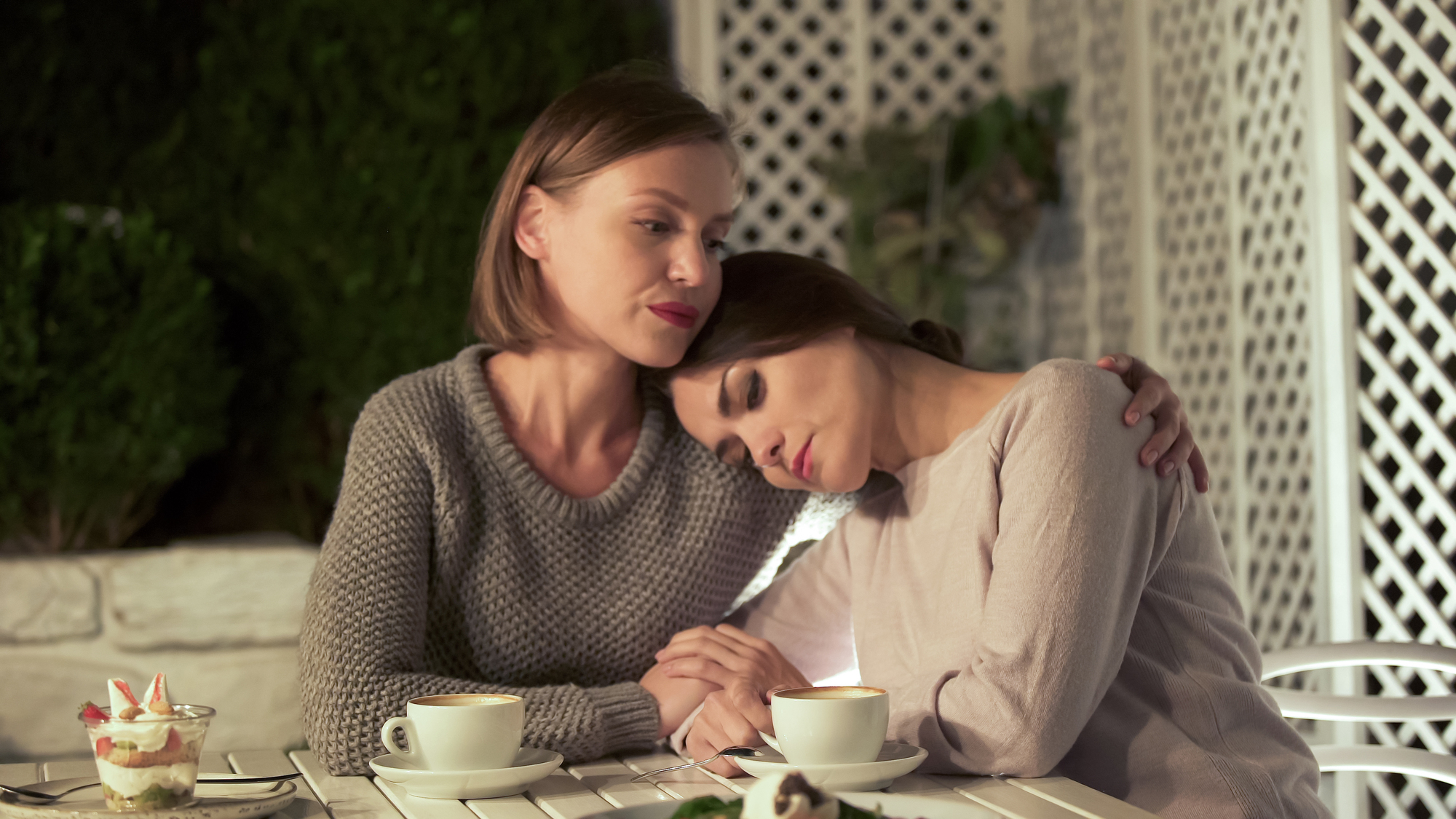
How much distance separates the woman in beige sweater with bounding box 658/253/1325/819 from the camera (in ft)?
4.30

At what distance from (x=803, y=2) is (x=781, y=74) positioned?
0.97 ft

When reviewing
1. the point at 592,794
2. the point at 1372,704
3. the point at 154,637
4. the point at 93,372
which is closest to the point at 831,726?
the point at 592,794

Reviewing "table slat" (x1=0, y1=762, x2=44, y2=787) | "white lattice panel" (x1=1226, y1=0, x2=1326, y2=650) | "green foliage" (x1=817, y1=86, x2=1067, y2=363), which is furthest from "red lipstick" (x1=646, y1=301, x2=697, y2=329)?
"green foliage" (x1=817, y1=86, x2=1067, y2=363)

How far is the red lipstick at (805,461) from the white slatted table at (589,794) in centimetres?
44

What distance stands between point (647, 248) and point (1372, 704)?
1.23 m

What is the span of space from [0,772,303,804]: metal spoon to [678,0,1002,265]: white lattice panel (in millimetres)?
3603

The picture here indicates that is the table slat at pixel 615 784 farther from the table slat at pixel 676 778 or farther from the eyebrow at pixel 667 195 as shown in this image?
the eyebrow at pixel 667 195

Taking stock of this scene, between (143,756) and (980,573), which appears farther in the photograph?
(980,573)

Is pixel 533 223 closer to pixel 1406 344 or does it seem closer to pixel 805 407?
pixel 805 407

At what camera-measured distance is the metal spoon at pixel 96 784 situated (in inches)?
44.2

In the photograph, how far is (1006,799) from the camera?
119cm

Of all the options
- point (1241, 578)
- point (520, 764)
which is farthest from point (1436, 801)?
point (520, 764)

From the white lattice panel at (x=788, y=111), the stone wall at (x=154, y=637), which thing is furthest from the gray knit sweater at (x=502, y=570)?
the white lattice panel at (x=788, y=111)

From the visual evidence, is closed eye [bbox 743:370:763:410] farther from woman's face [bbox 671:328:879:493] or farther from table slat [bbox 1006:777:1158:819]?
table slat [bbox 1006:777:1158:819]
